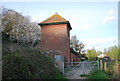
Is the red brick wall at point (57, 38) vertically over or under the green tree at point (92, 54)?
over

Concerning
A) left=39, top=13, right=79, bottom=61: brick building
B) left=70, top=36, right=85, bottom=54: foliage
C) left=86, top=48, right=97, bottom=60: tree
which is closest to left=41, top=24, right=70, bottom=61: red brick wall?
left=39, top=13, right=79, bottom=61: brick building


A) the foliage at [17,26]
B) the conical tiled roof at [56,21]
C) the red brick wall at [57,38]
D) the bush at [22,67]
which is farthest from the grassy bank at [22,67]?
the foliage at [17,26]

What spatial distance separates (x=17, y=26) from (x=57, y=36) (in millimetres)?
6215

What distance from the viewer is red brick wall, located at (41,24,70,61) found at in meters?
14.7

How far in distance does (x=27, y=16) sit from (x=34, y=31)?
268 cm

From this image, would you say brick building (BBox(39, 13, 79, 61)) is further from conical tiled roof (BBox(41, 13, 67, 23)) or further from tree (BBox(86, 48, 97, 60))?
tree (BBox(86, 48, 97, 60))

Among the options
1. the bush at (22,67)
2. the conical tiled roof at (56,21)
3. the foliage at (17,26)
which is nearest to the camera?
the bush at (22,67)

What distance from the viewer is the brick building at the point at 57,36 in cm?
1470

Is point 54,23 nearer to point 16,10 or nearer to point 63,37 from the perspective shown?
point 63,37

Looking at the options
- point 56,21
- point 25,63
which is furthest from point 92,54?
point 25,63

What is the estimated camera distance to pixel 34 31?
65.4 feet

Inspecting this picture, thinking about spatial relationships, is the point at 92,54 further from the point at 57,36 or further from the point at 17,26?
the point at 17,26

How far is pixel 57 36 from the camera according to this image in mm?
15438

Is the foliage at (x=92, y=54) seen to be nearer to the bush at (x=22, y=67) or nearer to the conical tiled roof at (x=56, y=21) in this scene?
the conical tiled roof at (x=56, y=21)
